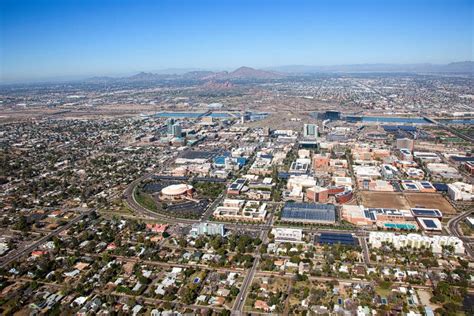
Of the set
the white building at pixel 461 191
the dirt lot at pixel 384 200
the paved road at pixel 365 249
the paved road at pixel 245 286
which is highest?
the white building at pixel 461 191

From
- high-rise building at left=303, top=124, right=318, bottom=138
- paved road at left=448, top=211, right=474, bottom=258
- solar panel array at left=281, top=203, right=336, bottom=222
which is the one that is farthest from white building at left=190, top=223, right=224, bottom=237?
high-rise building at left=303, top=124, right=318, bottom=138

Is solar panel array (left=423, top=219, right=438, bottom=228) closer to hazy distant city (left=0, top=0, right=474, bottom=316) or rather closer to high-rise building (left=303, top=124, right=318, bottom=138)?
hazy distant city (left=0, top=0, right=474, bottom=316)

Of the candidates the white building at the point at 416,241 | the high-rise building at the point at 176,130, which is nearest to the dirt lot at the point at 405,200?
the white building at the point at 416,241

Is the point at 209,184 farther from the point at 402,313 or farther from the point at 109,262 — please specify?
the point at 402,313

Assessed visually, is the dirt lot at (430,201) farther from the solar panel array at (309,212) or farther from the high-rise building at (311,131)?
the high-rise building at (311,131)

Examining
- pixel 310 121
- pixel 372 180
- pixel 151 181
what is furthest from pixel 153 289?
pixel 310 121

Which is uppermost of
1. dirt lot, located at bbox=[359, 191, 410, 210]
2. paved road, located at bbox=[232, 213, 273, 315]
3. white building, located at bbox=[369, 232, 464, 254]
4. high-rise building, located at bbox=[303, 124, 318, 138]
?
high-rise building, located at bbox=[303, 124, 318, 138]
